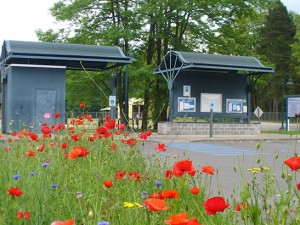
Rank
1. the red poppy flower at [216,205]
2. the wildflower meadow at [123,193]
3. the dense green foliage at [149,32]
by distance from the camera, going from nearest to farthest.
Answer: the red poppy flower at [216,205] < the wildflower meadow at [123,193] < the dense green foliage at [149,32]

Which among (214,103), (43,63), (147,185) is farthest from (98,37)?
(147,185)

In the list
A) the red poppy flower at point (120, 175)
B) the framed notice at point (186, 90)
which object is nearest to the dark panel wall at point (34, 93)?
the framed notice at point (186, 90)

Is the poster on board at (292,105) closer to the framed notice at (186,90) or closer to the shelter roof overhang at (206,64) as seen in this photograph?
the shelter roof overhang at (206,64)

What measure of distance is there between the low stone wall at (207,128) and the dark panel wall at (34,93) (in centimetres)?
592

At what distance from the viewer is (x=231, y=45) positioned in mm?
32344

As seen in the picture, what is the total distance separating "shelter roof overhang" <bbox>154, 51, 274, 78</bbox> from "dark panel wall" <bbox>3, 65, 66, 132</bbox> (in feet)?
20.5

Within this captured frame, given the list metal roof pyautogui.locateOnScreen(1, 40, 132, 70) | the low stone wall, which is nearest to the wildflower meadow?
metal roof pyautogui.locateOnScreen(1, 40, 132, 70)

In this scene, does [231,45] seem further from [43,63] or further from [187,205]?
[187,205]

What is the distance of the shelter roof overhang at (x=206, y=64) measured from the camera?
83.1 ft

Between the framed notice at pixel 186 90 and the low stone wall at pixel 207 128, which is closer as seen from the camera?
the low stone wall at pixel 207 128

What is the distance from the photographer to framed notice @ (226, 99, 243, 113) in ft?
90.5

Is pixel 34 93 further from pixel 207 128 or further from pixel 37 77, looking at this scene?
pixel 207 128

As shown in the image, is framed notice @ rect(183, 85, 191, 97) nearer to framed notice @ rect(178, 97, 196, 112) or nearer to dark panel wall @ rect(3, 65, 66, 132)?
framed notice @ rect(178, 97, 196, 112)

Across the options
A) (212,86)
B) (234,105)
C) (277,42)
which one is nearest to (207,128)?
(234,105)
